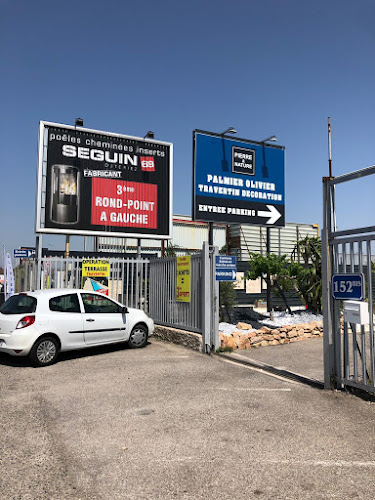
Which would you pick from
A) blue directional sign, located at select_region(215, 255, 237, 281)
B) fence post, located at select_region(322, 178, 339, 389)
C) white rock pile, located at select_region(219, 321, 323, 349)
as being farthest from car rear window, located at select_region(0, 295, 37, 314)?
fence post, located at select_region(322, 178, 339, 389)

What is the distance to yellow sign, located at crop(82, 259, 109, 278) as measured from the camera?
42.3 feet

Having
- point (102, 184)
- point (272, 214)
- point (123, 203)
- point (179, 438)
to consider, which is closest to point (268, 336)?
point (179, 438)

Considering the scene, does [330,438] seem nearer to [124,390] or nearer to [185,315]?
[124,390]

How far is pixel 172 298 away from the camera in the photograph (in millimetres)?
11750

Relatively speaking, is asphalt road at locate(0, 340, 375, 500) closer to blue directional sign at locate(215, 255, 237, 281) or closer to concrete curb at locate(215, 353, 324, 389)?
concrete curb at locate(215, 353, 324, 389)

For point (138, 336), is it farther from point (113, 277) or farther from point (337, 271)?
point (337, 271)

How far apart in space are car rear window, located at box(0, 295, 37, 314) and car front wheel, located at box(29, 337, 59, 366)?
679 mm

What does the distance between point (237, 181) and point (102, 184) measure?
596 centimetres

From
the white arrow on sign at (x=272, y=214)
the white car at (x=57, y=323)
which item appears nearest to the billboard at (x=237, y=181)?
the white arrow on sign at (x=272, y=214)

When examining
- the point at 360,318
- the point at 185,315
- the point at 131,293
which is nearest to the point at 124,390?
the point at 360,318

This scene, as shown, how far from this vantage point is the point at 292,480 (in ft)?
12.3

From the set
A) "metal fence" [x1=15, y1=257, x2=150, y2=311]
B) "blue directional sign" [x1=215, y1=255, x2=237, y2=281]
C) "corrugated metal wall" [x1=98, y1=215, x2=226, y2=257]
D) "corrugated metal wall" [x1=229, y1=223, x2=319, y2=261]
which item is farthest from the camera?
"corrugated metal wall" [x1=98, y1=215, x2=226, y2=257]

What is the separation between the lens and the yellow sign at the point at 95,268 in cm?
1288

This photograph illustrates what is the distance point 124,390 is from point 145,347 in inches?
159
